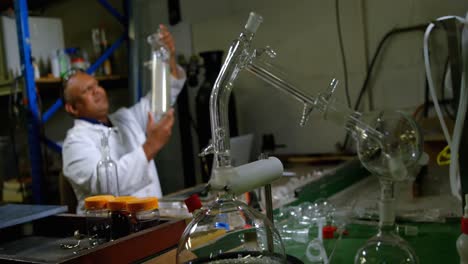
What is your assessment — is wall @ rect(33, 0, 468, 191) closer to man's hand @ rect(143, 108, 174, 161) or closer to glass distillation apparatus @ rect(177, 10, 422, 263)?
man's hand @ rect(143, 108, 174, 161)

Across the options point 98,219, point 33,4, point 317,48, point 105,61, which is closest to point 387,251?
point 98,219

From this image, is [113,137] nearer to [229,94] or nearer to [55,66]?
[55,66]

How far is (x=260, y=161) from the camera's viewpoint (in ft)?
2.41

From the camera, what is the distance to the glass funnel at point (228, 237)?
2.42 ft

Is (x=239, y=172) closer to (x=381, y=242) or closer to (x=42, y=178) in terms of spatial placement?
(x=381, y=242)

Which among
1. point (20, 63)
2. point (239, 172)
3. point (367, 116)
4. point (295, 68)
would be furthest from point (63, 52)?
point (239, 172)

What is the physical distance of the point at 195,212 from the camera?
77 cm

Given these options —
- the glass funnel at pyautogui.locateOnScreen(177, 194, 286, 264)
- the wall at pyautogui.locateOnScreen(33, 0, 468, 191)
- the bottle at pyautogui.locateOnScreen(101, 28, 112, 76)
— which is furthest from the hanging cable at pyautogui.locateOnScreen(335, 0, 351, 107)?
the glass funnel at pyautogui.locateOnScreen(177, 194, 286, 264)

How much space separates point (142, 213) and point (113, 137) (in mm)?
1438

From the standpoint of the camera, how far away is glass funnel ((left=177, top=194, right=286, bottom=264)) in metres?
0.74

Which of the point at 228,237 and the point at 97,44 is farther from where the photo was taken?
the point at 97,44

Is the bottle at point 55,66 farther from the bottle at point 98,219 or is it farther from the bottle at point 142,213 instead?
the bottle at point 142,213

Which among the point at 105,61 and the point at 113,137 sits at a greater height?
the point at 105,61

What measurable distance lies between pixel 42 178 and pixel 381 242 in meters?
1.89
